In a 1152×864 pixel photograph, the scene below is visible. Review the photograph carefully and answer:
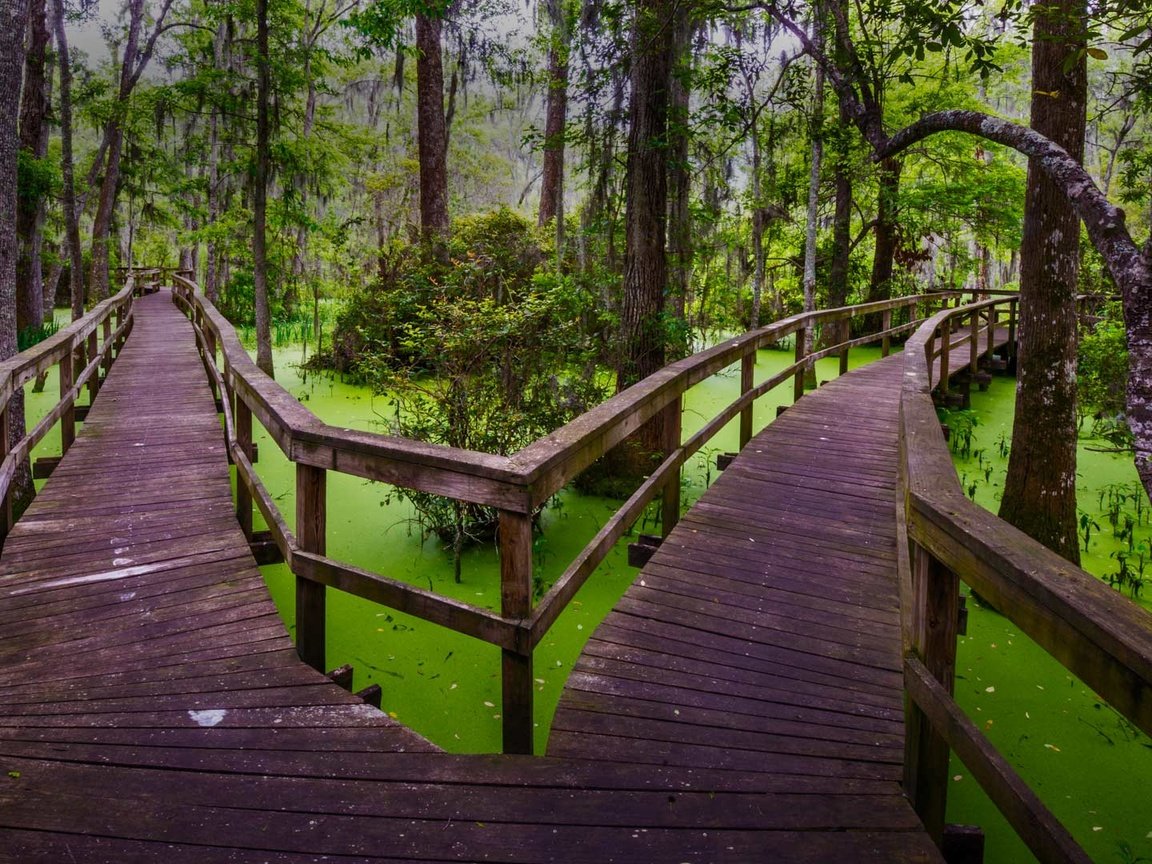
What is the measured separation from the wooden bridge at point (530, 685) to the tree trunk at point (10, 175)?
229cm

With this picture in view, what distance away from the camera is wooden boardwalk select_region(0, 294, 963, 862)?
70.8 inches

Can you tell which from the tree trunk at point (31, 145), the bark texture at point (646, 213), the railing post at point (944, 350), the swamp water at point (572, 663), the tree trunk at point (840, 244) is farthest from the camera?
the tree trunk at point (31, 145)

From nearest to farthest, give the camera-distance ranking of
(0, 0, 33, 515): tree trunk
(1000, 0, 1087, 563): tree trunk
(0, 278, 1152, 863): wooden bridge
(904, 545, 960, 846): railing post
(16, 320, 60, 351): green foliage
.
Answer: (0, 278, 1152, 863): wooden bridge
(904, 545, 960, 846): railing post
(1000, 0, 1087, 563): tree trunk
(0, 0, 33, 515): tree trunk
(16, 320, 60, 351): green foliage

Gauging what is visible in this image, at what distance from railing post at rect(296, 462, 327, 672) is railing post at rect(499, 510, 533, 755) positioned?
0.78 metres

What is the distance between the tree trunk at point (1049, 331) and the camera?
16.8 feet

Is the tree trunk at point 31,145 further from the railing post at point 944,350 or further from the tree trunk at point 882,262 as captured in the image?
the tree trunk at point 882,262

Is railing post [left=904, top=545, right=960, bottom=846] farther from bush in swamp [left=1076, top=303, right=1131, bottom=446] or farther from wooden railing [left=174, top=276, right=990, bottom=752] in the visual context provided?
bush in swamp [left=1076, top=303, right=1131, bottom=446]

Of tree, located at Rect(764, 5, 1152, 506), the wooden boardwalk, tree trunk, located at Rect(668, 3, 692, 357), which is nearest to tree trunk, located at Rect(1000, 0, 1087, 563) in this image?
tree, located at Rect(764, 5, 1152, 506)

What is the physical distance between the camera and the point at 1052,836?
1378mm

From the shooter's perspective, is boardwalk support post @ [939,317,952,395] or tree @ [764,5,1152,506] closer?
tree @ [764,5,1152,506]

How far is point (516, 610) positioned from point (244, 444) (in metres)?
2.98

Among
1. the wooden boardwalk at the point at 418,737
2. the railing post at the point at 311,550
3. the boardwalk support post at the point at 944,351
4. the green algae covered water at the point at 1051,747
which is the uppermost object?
the boardwalk support post at the point at 944,351

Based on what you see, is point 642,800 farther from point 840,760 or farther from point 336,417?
point 336,417

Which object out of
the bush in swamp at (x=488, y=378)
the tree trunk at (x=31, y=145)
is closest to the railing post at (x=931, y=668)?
the bush in swamp at (x=488, y=378)
